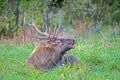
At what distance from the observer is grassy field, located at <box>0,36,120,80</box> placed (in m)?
8.46

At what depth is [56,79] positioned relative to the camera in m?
8.18

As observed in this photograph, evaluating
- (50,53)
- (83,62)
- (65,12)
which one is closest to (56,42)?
(50,53)

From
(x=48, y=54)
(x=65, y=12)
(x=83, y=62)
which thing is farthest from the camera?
(x=65, y=12)

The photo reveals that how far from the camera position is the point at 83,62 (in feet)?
32.9

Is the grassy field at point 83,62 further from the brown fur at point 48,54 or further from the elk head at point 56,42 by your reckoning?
the elk head at point 56,42

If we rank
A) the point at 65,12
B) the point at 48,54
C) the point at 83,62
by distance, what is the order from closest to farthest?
the point at 48,54
the point at 83,62
the point at 65,12

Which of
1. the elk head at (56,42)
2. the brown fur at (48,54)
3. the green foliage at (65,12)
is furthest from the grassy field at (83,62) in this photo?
the green foliage at (65,12)

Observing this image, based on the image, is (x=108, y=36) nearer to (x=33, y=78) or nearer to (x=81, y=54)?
(x=81, y=54)

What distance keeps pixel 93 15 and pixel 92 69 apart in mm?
10708

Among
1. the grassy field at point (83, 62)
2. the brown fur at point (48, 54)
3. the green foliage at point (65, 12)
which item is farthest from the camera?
the green foliage at point (65, 12)

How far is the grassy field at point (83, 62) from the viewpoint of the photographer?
27.8 feet

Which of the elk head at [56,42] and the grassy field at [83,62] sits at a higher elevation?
the elk head at [56,42]

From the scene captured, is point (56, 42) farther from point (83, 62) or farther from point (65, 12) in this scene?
point (65, 12)

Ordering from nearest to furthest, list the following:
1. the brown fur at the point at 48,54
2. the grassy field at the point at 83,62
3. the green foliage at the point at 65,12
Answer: the grassy field at the point at 83,62 → the brown fur at the point at 48,54 → the green foliage at the point at 65,12
